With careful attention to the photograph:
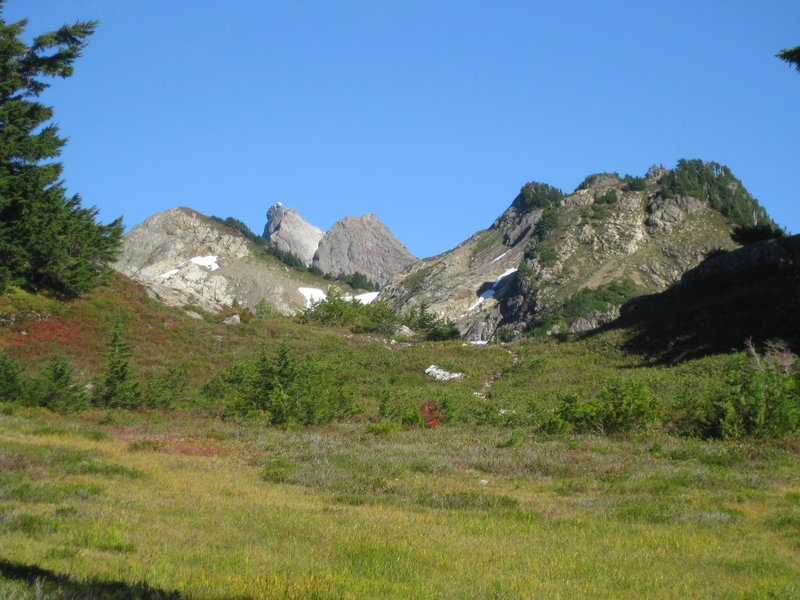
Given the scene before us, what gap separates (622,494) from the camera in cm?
1249

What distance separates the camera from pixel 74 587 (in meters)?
5.82

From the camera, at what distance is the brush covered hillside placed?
102519mm

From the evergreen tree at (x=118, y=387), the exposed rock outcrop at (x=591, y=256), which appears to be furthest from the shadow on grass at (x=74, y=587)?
the exposed rock outcrop at (x=591, y=256)

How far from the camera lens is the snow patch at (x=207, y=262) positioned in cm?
16412

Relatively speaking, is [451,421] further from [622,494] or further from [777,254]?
[777,254]

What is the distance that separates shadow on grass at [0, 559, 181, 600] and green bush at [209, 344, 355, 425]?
58.5 feet

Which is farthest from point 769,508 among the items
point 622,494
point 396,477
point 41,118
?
point 41,118

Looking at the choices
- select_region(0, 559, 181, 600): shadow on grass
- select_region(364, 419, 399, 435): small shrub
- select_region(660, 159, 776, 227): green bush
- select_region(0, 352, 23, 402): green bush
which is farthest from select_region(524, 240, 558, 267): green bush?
select_region(0, 559, 181, 600): shadow on grass

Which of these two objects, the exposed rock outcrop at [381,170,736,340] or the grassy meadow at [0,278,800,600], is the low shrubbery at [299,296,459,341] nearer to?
the exposed rock outcrop at [381,170,736,340]

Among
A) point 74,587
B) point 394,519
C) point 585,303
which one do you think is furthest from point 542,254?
point 74,587

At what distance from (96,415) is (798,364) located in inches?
1093

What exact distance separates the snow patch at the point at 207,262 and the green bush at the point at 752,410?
154 metres

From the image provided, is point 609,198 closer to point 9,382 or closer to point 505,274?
point 505,274

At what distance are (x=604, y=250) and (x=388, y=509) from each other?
109 m
